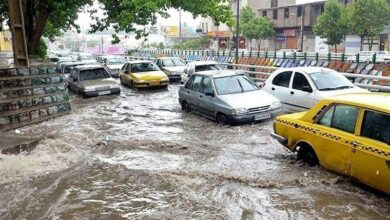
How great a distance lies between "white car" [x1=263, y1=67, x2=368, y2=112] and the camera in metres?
10.1

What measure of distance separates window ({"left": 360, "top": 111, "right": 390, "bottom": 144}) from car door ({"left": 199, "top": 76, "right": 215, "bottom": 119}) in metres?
5.74

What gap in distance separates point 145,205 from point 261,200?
5.56 feet

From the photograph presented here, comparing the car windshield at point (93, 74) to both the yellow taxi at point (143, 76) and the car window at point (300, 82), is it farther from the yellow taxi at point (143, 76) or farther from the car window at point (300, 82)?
the car window at point (300, 82)

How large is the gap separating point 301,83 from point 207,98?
2.66 metres

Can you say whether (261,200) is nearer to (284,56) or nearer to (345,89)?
(345,89)

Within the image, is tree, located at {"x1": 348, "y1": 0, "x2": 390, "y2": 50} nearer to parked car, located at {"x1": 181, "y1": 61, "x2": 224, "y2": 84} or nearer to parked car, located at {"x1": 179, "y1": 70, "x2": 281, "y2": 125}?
parked car, located at {"x1": 181, "y1": 61, "x2": 224, "y2": 84}

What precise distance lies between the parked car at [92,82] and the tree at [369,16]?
1150 inches

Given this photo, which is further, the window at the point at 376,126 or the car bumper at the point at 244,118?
the car bumper at the point at 244,118

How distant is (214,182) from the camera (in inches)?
254

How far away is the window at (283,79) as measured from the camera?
445 inches

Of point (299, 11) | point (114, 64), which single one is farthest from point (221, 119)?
point (299, 11)

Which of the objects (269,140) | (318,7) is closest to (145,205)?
(269,140)

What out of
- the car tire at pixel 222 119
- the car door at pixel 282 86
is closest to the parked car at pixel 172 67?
the car door at pixel 282 86

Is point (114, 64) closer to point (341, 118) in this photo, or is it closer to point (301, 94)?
point (301, 94)
